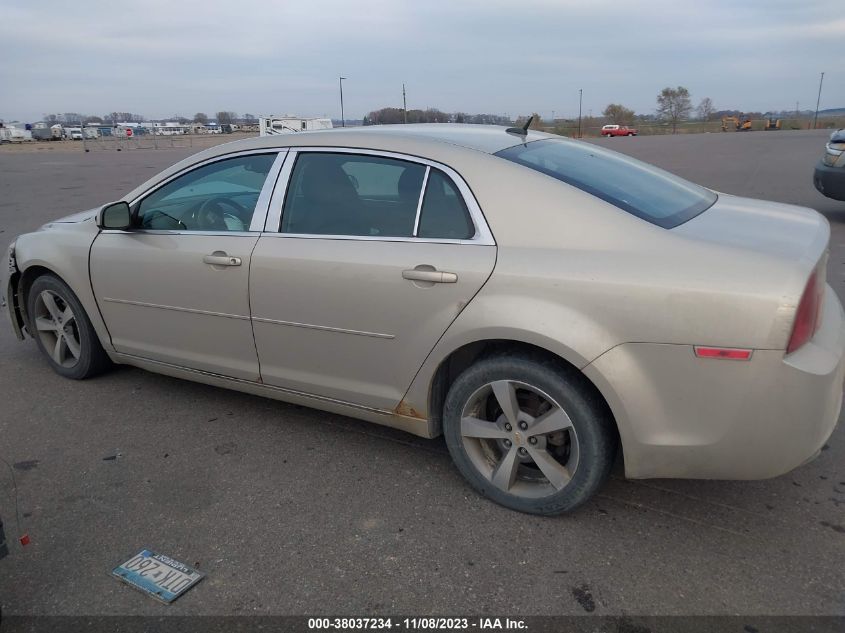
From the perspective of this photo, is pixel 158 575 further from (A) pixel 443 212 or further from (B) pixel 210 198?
(B) pixel 210 198

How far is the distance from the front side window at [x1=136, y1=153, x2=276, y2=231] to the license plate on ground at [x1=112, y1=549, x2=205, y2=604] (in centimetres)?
168

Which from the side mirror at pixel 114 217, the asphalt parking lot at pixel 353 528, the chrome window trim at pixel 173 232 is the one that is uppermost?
the side mirror at pixel 114 217

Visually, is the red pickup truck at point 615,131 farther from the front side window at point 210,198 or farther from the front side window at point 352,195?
the front side window at point 352,195

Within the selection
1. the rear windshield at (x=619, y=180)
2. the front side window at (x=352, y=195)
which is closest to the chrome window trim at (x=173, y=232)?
the front side window at (x=352, y=195)

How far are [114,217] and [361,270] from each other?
167 centimetres

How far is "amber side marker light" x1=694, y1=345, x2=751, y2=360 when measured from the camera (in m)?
2.33

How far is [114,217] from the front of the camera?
12.4 feet

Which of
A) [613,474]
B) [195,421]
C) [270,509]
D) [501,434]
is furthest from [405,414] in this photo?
[195,421]

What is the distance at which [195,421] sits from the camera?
12.7 feet

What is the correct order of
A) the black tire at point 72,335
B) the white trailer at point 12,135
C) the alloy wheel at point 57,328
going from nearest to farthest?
1. the black tire at point 72,335
2. the alloy wheel at point 57,328
3. the white trailer at point 12,135

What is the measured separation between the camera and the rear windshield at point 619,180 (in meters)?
2.84

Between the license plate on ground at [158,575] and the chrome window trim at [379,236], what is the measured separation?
157 centimetres

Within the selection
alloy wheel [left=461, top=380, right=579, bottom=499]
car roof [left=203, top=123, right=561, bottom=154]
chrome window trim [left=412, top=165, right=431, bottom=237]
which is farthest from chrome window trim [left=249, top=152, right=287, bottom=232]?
alloy wheel [left=461, top=380, right=579, bottom=499]

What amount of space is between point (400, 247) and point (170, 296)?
1492mm
